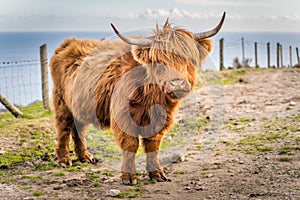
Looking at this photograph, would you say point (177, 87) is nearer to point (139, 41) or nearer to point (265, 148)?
point (139, 41)

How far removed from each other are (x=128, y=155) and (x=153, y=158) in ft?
1.21

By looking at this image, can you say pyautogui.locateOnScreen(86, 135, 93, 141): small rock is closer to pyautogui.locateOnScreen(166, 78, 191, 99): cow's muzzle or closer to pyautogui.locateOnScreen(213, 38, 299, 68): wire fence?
pyautogui.locateOnScreen(166, 78, 191, 99): cow's muzzle

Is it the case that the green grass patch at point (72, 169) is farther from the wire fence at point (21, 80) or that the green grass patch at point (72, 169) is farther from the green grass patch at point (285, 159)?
the wire fence at point (21, 80)

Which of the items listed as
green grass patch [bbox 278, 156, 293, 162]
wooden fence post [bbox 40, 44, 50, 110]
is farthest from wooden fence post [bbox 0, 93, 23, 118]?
green grass patch [bbox 278, 156, 293, 162]

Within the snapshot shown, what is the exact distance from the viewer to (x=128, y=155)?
5.05 m

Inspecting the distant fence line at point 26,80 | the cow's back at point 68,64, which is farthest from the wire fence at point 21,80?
the cow's back at point 68,64

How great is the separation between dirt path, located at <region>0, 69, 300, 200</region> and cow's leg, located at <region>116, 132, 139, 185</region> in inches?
4.6

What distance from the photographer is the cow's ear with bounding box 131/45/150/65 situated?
4.68m

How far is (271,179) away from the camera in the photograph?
4996mm

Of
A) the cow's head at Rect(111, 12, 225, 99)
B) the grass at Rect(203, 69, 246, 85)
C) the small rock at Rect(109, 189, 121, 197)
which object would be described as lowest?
the small rock at Rect(109, 189, 121, 197)

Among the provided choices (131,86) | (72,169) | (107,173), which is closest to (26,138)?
(72,169)

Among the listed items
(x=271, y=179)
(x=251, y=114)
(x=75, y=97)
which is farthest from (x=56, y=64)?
(x=251, y=114)

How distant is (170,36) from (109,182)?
185 cm

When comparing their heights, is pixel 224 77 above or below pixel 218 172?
above
